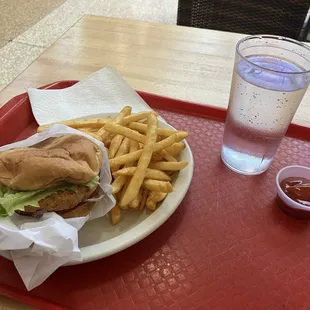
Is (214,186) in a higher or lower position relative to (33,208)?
lower

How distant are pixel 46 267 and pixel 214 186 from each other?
49 centimetres

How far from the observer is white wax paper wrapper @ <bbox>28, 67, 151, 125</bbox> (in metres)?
1.20

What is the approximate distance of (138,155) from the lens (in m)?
0.92

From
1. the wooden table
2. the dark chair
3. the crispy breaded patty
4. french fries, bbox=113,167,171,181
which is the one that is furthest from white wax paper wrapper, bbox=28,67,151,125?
the dark chair

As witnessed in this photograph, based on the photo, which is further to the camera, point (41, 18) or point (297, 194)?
point (41, 18)

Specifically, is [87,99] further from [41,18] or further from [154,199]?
[41,18]

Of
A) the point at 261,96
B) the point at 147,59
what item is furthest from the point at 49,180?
the point at 147,59

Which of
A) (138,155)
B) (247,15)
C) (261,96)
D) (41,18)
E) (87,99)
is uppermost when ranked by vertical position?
(261,96)

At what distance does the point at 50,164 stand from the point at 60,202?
0.08 meters

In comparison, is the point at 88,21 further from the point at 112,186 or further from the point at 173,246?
the point at 173,246

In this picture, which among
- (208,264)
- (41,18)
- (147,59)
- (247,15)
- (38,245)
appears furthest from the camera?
(41,18)

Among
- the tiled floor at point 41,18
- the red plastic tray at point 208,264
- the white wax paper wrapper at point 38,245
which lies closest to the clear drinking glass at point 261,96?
the red plastic tray at point 208,264

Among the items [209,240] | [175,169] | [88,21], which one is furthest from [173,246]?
[88,21]

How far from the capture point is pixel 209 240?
85 centimetres
